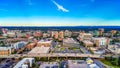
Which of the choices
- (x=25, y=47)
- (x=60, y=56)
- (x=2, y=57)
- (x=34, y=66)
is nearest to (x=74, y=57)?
(x=60, y=56)

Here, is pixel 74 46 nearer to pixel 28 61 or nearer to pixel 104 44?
pixel 104 44

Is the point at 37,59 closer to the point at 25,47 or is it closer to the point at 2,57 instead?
the point at 2,57

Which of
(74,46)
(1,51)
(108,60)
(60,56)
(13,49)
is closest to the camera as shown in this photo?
(108,60)

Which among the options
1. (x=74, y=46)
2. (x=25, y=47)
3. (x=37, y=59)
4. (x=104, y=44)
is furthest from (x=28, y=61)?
(x=104, y=44)

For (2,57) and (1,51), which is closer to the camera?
(2,57)

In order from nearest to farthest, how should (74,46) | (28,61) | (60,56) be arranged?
(28,61) → (60,56) → (74,46)

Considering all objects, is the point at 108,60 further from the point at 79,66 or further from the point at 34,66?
the point at 34,66

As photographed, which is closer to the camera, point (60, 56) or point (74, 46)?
point (60, 56)

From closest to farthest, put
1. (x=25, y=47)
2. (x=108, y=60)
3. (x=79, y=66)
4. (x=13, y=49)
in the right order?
1. (x=79, y=66)
2. (x=108, y=60)
3. (x=13, y=49)
4. (x=25, y=47)

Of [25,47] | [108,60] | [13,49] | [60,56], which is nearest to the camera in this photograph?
[108,60]
